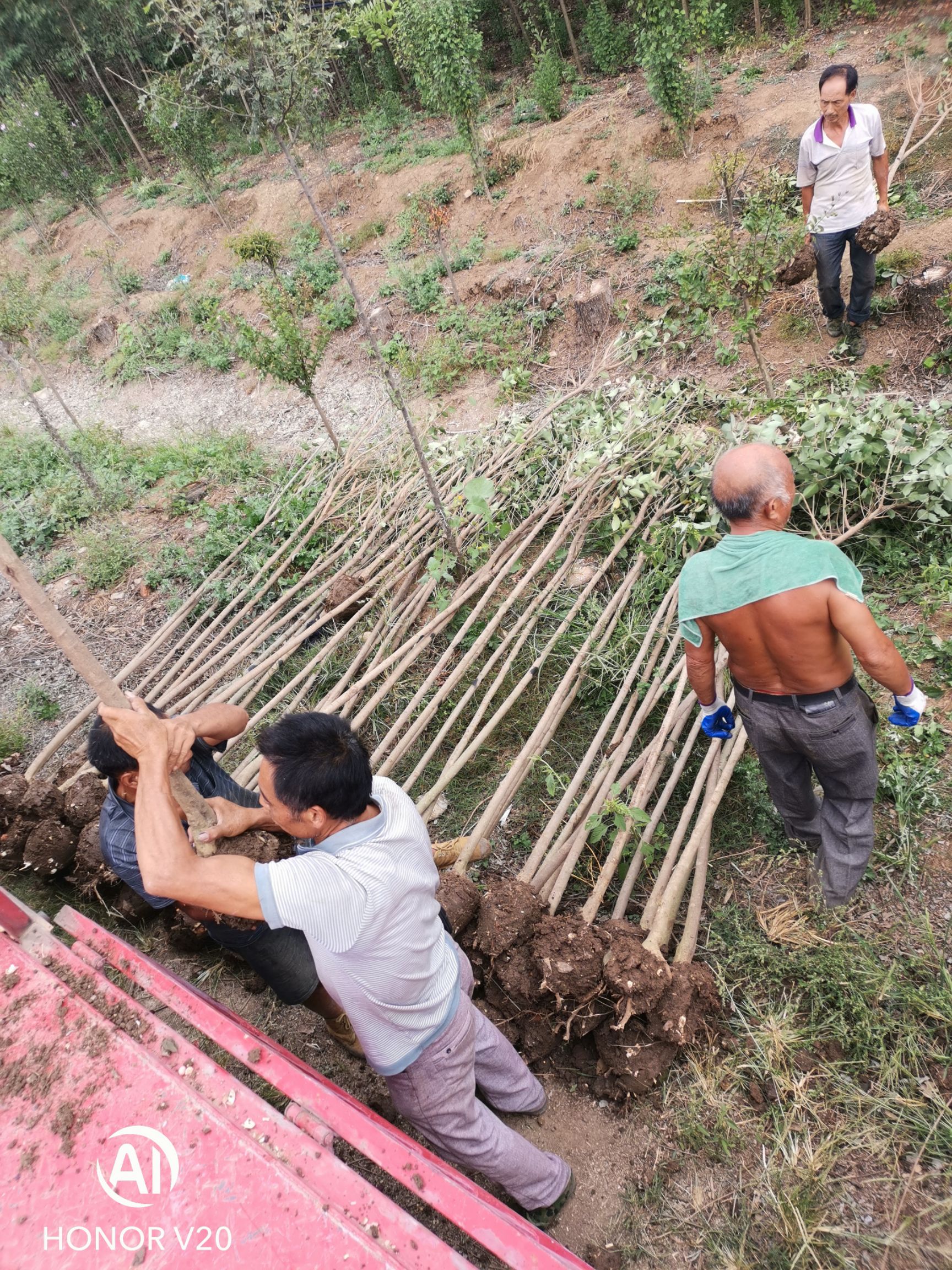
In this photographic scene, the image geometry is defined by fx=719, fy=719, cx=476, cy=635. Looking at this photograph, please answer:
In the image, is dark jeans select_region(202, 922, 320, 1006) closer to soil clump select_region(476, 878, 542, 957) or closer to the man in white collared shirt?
soil clump select_region(476, 878, 542, 957)

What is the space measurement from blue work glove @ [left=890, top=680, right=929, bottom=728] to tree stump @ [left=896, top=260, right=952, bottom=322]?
4.25 metres

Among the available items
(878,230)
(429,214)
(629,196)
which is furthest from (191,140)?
(878,230)

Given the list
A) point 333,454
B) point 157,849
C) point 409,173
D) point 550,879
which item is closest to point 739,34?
point 409,173

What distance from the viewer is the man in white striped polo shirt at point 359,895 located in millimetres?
1640

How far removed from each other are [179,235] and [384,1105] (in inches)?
713

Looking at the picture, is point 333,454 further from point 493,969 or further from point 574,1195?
point 574,1195

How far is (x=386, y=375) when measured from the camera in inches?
187

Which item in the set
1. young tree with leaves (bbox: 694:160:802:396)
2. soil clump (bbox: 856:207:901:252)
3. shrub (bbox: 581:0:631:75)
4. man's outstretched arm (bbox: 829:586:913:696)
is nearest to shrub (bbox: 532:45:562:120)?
shrub (bbox: 581:0:631:75)

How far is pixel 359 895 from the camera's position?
168cm

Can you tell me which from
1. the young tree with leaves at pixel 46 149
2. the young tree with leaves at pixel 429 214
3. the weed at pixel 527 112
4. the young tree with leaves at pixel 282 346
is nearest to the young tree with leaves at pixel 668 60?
the young tree with leaves at pixel 429 214

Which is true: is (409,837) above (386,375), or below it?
below

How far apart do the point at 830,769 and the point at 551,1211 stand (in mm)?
1722

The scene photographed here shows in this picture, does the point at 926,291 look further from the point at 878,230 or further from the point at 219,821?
the point at 219,821

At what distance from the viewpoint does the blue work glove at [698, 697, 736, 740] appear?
2.92 metres
